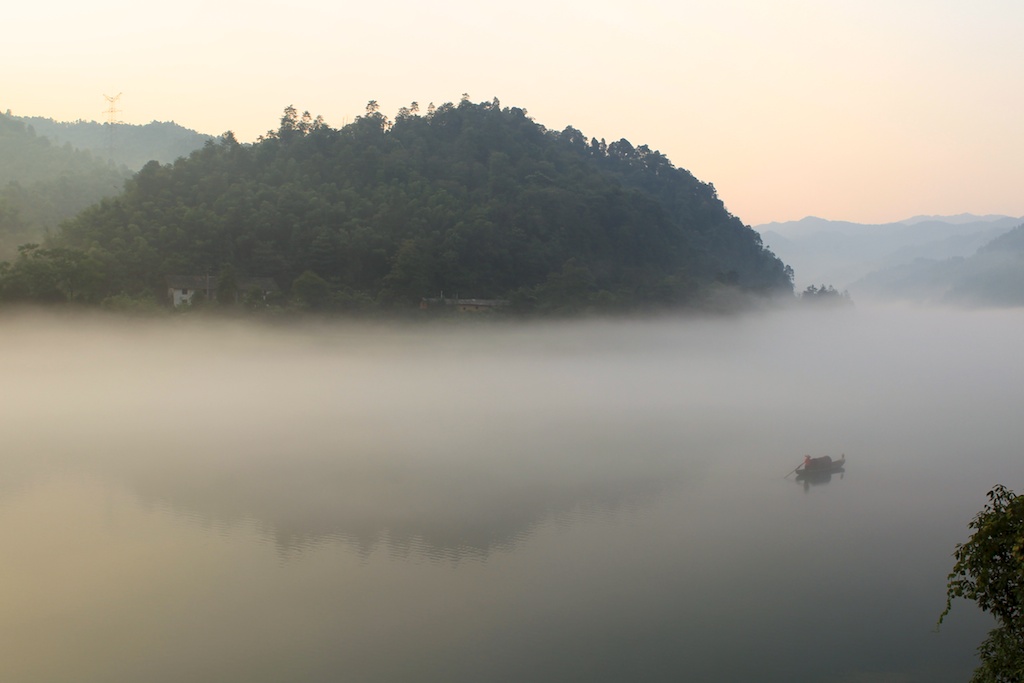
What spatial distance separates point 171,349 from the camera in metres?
26.9

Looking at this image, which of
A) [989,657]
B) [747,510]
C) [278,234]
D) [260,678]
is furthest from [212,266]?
[989,657]

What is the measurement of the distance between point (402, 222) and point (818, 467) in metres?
21.3

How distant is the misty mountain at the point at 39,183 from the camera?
101 ft

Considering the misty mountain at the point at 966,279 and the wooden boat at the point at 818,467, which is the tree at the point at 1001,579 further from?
the misty mountain at the point at 966,279

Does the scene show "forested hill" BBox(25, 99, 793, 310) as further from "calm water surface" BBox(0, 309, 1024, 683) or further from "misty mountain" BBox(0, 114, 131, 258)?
"misty mountain" BBox(0, 114, 131, 258)

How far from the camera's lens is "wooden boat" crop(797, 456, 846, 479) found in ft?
50.9

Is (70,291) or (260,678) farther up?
(70,291)

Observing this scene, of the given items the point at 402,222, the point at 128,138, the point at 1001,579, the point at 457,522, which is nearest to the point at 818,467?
the point at 457,522

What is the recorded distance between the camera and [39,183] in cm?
3609

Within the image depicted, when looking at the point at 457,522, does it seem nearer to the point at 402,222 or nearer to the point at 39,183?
the point at 402,222

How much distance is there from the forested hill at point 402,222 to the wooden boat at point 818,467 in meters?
18.4

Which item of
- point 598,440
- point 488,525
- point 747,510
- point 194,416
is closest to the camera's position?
point 488,525

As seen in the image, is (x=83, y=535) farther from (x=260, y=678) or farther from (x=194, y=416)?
(x=194, y=416)

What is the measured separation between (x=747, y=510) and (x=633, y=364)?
20.1 metres
